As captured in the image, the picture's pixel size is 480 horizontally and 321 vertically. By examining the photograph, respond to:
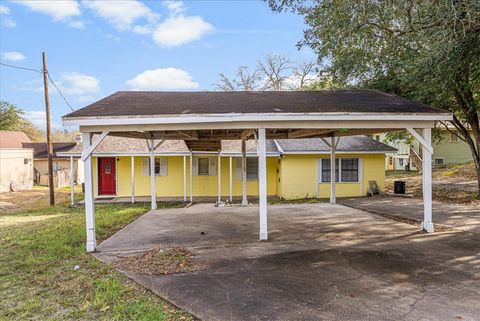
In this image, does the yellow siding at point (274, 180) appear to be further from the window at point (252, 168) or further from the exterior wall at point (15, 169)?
the exterior wall at point (15, 169)

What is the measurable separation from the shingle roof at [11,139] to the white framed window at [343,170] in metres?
28.3

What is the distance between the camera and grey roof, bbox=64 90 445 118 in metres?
6.89

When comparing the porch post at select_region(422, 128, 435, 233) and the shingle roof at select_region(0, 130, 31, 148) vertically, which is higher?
the shingle roof at select_region(0, 130, 31, 148)

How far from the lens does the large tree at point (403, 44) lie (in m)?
6.93

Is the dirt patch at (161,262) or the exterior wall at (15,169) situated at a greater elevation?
the exterior wall at (15,169)

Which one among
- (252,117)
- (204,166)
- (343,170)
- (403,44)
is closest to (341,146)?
(343,170)

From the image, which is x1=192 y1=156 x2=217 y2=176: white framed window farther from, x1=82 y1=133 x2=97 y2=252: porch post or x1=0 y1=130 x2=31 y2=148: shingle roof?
x1=0 y1=130 x2=31 y2=148: shingle roof

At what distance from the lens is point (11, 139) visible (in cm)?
3180

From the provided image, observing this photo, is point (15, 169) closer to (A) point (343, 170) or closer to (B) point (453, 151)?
(A) point (343, 170)

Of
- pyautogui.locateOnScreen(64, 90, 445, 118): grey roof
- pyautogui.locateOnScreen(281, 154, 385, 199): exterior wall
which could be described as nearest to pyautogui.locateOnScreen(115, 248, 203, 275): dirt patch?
pyautogui.locateOnScreen(64, 90, 445, 118): grey roof

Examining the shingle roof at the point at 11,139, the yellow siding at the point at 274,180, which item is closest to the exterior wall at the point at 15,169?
the shingle roof at the point at 11,139

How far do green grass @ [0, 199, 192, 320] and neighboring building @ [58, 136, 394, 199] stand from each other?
9242mm

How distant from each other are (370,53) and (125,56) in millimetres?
16393

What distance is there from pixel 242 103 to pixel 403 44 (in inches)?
274
